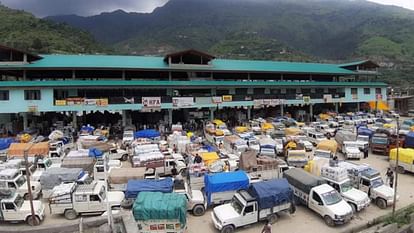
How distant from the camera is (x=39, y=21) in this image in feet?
297

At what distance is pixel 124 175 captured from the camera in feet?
64.4

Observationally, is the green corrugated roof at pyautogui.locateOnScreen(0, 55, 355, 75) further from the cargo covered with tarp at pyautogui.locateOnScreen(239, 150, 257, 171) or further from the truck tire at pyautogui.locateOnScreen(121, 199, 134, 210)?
the truck tire at pyautogui.locateOnScreen(121, 199, 134, 210)

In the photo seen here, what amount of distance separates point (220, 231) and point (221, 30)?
16443cm

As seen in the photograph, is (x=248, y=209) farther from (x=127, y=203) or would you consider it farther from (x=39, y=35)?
(x=39, y=35)

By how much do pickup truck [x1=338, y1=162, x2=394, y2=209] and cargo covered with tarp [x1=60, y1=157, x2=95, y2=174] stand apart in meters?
17.7

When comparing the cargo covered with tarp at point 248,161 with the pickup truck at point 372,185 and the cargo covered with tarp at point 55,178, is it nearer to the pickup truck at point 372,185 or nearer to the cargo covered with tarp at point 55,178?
the pickup truck at point 372,185

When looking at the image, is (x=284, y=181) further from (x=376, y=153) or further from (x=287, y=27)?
(x=287, y=27)

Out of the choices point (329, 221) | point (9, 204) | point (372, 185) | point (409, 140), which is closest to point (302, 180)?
point (329, 221)

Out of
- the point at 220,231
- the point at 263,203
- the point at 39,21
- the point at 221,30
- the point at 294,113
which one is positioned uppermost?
the point at 221,30

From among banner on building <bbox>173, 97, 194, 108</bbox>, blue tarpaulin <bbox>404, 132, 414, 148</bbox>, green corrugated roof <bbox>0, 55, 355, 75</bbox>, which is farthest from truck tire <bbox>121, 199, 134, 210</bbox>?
blue tarpaulin <bbox>404, 132, 414, 148</bbox>

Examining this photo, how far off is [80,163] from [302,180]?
1566cm

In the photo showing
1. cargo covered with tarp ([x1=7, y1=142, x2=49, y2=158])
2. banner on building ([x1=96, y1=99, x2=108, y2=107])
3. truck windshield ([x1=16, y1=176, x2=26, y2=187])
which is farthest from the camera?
banner on building ([x1=96, y1=99, x2=108, y2=107])

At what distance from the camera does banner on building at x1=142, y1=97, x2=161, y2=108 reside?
38.4m

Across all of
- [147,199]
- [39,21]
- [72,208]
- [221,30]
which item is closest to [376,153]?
Result: [147,199]
